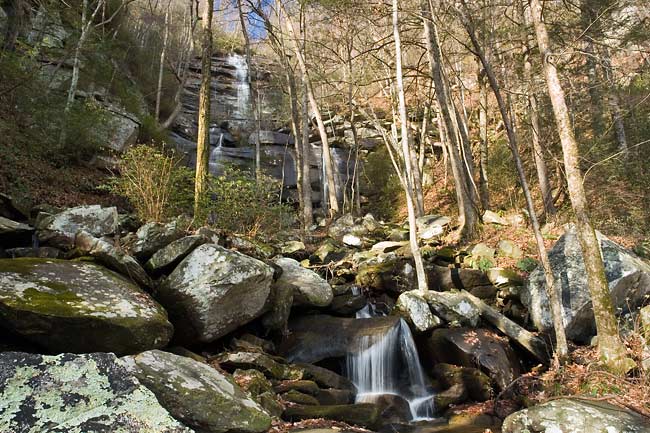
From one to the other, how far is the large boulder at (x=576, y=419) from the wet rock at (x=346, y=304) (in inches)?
171

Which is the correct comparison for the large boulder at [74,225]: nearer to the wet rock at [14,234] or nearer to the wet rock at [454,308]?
the wet rock at [14,234]

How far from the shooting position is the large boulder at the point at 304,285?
26.0ft

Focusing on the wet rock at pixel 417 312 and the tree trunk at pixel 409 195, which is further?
the tree trunk at pixel 409 195

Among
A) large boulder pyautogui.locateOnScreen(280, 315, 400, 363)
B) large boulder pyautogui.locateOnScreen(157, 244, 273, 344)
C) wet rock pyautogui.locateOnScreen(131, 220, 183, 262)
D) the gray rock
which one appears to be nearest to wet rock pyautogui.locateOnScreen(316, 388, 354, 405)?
large boulder pyautogui.locateOnScreen(280, 315, 400, 363)

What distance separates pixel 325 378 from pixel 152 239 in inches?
134

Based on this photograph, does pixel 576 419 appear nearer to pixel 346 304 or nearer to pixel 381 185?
pixel 346 304

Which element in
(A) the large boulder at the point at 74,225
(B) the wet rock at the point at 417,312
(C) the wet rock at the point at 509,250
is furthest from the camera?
(C) the wet rock at the point at 509,250

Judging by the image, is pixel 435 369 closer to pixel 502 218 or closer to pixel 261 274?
pixel 261 274

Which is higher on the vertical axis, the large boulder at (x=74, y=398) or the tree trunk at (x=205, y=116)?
the tree trunk at (x=205, y=116)

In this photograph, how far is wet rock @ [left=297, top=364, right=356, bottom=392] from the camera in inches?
Answer: 243

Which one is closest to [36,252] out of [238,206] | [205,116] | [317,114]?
[238,206]

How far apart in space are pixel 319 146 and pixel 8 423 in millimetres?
22197

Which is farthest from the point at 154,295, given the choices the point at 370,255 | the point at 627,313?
the point at 627,313

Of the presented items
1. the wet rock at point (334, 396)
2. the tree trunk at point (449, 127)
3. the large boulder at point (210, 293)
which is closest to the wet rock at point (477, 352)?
the wet rock at point (334, 396)
